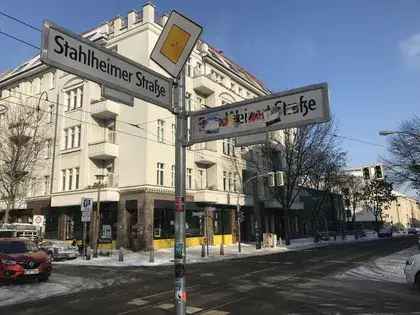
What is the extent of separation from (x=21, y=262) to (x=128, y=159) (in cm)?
2093

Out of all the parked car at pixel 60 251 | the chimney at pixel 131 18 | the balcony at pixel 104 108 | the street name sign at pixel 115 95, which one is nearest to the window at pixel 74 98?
the balcony at pixel 104 108

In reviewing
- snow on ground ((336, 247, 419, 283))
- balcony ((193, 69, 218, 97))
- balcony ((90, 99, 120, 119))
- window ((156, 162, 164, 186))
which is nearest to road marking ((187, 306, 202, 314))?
snow on ground ((336, 247, 419, 283))

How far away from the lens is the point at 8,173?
36.3 meters

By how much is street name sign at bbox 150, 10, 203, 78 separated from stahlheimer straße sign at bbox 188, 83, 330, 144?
77 centimetres

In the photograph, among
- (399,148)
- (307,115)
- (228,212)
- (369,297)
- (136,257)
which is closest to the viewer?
(307,115)

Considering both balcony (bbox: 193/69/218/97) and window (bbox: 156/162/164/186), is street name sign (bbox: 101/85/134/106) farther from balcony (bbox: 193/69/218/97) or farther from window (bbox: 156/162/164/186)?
balcony (bbox: 193/69/218/97)

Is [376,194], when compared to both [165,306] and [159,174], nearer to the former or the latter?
[159,174]

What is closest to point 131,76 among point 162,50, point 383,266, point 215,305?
point 162,50

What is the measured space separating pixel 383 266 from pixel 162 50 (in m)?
18.9

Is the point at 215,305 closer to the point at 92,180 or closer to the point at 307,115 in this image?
the point at 307,115

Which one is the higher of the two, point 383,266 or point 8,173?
point 8,173

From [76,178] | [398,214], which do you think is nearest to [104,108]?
[76,178]

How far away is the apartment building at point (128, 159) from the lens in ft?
116

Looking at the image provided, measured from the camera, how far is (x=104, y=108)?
3641 centimetres
